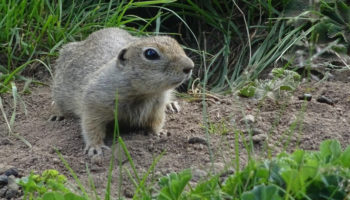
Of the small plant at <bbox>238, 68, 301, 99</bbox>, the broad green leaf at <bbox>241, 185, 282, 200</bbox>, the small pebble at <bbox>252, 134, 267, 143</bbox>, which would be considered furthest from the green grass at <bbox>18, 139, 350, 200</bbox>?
the small plant at <bbox>238, 68, 301, 99</bbox>

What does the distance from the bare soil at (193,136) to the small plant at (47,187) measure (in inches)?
8.2

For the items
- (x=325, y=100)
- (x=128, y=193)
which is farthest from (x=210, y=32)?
(x=128, y=193)

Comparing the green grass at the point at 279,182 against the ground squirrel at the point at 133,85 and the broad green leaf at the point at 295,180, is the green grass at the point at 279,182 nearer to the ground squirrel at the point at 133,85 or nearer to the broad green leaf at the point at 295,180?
the broad green leaf at the point at 295,180

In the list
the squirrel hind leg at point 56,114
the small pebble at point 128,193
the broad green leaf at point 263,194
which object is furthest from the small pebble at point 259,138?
the squirrel hind leg at point 56,114

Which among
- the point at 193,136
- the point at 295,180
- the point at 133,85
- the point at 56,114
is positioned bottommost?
the point at 56,114

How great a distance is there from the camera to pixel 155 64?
4277 mm

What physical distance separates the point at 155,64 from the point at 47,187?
1.30 meters

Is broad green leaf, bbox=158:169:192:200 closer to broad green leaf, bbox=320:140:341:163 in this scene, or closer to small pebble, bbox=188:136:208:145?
broad green leaf, bbox=320:140:341:163

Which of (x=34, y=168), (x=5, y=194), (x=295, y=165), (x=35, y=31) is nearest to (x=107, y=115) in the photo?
(x=34, y=168)

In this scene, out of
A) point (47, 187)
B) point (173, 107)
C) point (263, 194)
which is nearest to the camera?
point (263, 194)

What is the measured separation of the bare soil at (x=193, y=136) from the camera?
3.82 metres

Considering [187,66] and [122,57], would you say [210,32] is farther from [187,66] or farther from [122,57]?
[187,66]

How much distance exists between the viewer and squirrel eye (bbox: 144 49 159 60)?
169 inches

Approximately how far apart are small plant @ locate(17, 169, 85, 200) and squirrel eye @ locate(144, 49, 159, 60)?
4.13 ft
